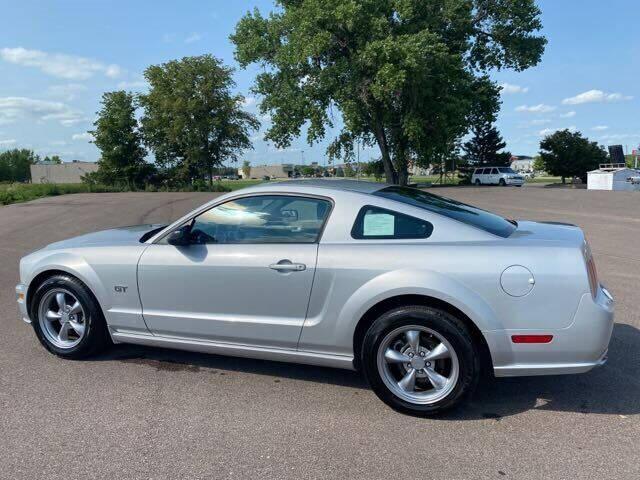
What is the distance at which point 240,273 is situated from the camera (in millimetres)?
3863

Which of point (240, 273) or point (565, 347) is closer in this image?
point (565, 347)

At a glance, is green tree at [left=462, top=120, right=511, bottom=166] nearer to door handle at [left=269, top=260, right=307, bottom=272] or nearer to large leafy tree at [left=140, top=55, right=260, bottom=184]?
large leafy tree at [left=140, top=55, right=260, bottom=184]

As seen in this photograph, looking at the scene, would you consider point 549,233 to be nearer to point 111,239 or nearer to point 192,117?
point 111,239

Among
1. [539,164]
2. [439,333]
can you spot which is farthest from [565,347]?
A: [539,164]

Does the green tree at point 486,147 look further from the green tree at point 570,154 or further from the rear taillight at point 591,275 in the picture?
the rear taillight at point 591,275

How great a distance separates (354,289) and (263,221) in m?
0.97

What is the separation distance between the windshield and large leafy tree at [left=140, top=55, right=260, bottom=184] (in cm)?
4462

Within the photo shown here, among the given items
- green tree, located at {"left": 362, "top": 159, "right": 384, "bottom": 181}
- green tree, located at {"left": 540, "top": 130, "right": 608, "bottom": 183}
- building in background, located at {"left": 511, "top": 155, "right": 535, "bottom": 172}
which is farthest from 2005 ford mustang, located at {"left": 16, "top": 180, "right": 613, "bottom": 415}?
building in background, located at {"left": 511, "top": 155, "right": 535, "bottom": 172}

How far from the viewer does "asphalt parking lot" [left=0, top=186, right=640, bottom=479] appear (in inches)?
115

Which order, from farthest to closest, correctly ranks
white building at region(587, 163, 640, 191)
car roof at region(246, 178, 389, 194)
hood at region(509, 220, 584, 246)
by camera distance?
white building at region(587, 163, 640, 191), car roof at region(246, 178, 389, 194), hood at region(509, 220, 584, 246)

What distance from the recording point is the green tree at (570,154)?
196ft

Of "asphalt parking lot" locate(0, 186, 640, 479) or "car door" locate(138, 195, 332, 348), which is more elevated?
"car door" locate(138, 195, 332, 348)

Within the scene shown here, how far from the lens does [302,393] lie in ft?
12.8

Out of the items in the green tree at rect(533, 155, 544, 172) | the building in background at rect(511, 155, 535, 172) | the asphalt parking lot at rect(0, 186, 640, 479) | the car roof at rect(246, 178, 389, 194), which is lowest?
the asphalt parking lot at rect(0, 186, 640, 479)
